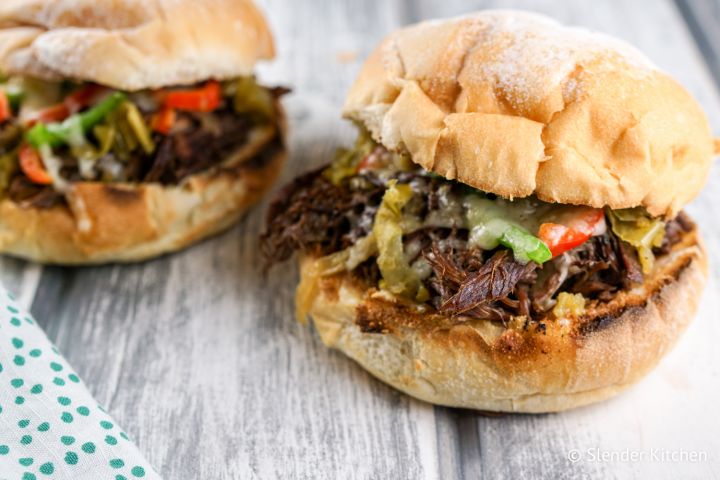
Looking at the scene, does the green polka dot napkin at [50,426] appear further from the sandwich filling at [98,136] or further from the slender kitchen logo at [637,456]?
the slender kitchen logo at [637,456]

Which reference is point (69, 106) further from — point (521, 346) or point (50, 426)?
point (521, 346)

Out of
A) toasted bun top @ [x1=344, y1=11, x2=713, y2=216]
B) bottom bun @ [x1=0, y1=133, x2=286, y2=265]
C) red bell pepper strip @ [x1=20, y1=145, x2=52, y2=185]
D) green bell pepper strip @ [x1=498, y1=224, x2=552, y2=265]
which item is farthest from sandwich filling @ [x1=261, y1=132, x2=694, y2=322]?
red bell pepper strip @ [x1=20, y1=145, x2=52, y2=185]

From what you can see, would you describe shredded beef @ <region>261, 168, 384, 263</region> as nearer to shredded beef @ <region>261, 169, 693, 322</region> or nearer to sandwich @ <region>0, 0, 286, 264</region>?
shredded beef @ <region>261, 169, 693, 322</region>

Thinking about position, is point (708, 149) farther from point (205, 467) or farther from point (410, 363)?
point (205, 467)

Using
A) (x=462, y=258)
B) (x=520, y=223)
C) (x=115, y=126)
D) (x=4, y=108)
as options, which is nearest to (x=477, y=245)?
(x=462, y=258)

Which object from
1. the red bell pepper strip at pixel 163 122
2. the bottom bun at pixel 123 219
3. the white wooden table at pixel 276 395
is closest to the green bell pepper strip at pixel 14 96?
the bottom bun at pixel 123 219

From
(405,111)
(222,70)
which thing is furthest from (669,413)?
(222,70)
